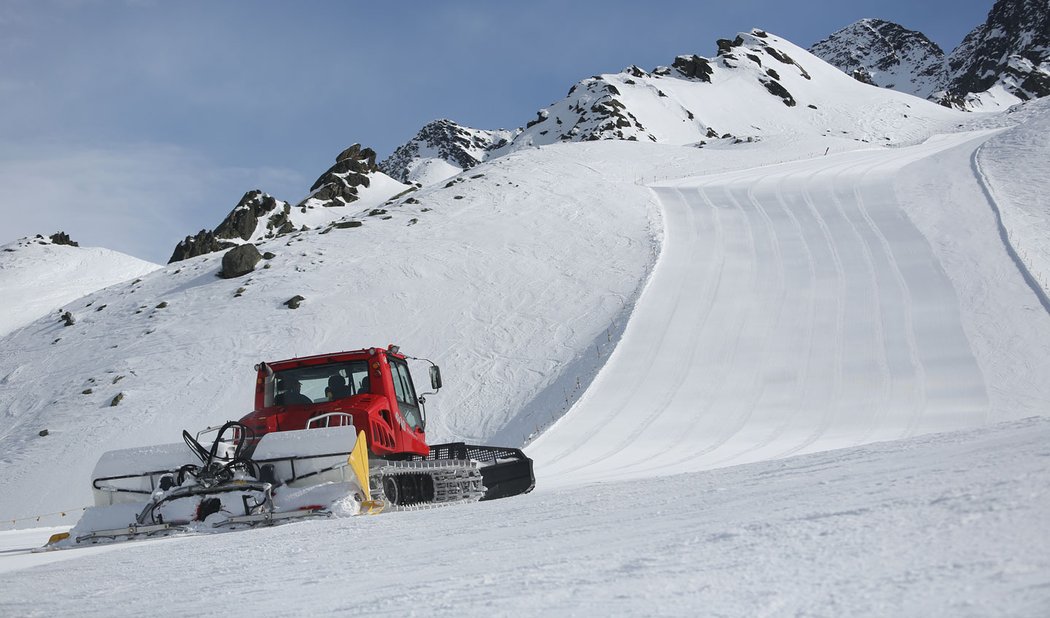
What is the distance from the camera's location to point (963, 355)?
20188 millimetres

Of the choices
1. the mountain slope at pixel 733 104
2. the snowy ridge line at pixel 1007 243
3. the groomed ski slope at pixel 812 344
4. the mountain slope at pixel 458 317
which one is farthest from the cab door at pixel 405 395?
the mountain slope at pixel 733 104

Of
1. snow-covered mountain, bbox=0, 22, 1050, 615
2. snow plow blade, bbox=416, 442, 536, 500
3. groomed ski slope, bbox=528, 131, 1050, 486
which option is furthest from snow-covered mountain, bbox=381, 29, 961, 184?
snow plow blade, bbox=416, 442, 536, 500

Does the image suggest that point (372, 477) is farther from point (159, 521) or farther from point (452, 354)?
point (452, 354)

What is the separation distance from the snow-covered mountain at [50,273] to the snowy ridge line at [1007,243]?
156ft

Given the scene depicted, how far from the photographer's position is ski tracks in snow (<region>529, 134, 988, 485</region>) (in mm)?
16953

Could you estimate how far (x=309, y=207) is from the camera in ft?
229

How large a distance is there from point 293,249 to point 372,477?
30774mm

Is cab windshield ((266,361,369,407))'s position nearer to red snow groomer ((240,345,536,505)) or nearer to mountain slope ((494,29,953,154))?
red snow groomer ((240,345,536,505))

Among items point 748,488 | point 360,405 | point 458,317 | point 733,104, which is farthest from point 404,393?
point 733,104

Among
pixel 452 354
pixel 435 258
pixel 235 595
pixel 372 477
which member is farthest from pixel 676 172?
pixel 235 595

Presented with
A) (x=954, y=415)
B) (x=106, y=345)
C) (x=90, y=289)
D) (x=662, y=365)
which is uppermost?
(x=90, y=289)

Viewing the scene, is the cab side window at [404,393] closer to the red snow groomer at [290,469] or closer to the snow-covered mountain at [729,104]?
the red snow groomer at [290,469]

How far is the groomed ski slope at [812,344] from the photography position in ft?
56.1

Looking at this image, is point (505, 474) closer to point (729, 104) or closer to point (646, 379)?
point (646, 379)
